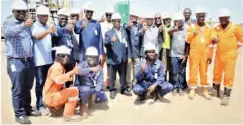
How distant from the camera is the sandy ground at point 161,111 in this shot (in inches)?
190

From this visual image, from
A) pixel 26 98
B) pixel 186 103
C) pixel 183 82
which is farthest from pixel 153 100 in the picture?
pixel 26 98

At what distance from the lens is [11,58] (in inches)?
172

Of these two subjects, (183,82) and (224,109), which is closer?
(224,109)

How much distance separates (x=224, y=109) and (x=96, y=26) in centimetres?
302

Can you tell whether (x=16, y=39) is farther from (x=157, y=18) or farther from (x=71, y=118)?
(x=157, y=18)

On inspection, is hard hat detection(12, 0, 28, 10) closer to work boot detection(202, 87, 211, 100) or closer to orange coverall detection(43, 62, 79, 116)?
orange coverall detection(43, 62, 79, 116)

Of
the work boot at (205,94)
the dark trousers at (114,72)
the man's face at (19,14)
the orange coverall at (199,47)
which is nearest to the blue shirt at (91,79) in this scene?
the dark trousers at (114,72)

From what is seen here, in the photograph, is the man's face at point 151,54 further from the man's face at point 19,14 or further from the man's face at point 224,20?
the man's face at point 19,14

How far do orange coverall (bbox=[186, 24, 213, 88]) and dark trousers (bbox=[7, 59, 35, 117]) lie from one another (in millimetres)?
3246

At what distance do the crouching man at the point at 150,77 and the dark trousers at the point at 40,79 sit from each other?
5.66 feet

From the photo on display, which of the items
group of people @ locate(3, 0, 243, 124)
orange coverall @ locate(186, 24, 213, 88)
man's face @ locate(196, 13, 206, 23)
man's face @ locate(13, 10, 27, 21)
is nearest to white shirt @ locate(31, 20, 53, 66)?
group of people @ locate(3, 0, 243, 124)

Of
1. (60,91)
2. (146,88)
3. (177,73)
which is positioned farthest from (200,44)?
(60,91)

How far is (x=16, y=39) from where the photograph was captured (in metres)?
4.35

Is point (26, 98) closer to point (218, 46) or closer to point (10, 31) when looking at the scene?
point (10, 31)
